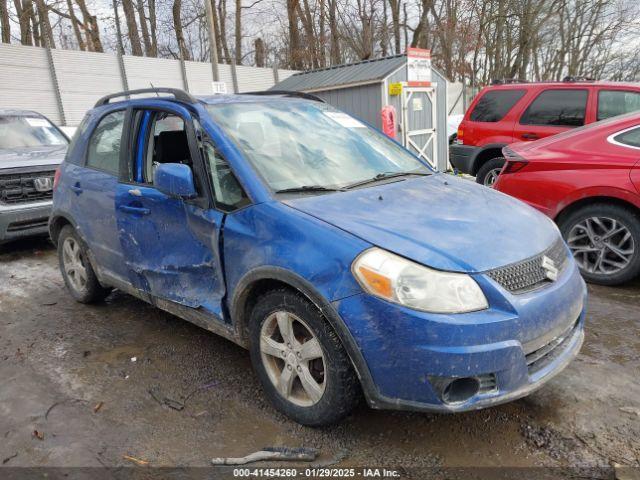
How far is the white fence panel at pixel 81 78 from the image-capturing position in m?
12.8

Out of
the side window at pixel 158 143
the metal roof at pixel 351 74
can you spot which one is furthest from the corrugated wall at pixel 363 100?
the side window at pixel 158 143

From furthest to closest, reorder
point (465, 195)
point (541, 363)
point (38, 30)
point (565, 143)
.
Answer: point (38, 30) < point (565, 143) < point (465, 195) < point (541, 363)

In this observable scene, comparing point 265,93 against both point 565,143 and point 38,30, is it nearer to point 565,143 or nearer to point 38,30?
point 565,143

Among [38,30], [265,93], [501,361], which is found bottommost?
[501,361]

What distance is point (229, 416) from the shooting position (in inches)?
110

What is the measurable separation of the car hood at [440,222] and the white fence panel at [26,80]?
12.0 meters

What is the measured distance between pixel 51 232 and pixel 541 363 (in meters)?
4.30

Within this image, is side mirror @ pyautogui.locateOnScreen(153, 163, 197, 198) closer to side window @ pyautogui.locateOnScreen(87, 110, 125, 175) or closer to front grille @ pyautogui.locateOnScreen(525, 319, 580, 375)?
side window @ pyautogui.locateOnScreen(87, 110, 125, 175)

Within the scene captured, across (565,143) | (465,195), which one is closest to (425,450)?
(465,195)

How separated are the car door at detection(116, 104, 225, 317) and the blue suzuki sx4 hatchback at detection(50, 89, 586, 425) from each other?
0.01m

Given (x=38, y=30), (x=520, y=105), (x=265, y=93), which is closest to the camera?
(x=265, y=93)

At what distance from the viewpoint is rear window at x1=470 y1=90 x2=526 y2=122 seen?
314 inches

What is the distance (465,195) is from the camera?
2930mm

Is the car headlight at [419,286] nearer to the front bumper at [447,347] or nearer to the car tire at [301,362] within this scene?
the front bumper at [447,347]
